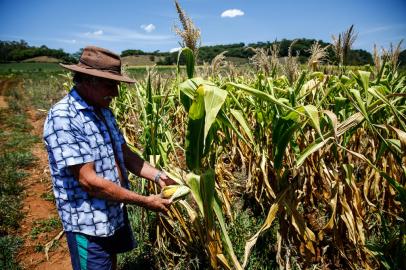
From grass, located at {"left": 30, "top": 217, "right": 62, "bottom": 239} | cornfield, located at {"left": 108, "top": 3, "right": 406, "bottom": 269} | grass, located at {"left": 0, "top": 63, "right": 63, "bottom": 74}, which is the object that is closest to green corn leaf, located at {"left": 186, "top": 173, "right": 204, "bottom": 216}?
cornfield, located at {"left": 108, "top": 3, "right": 406, "bottom": 269}

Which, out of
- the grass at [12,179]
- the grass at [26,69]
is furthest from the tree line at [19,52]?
the grass at [12,179]

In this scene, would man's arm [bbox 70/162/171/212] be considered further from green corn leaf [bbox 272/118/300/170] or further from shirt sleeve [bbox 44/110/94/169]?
green corn leaf [bbox 272/118/300/170]

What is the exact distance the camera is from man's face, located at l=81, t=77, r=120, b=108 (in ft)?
5.59

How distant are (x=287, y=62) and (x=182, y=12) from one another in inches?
A: 49.3

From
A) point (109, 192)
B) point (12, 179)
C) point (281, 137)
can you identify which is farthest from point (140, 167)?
point (12, 179)

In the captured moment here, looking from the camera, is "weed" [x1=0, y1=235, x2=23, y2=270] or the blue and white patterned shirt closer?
the blue and white patterned shirt

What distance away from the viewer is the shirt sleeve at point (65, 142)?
1.55 meters

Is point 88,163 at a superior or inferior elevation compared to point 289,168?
superior

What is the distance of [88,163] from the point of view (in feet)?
5.23

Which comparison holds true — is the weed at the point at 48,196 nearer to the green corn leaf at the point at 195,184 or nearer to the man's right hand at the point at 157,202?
the man's right hand at the point at 157,202

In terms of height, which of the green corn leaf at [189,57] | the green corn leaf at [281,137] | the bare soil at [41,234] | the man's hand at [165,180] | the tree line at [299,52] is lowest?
the bare soil at [41,234]

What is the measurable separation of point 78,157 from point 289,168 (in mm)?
1453

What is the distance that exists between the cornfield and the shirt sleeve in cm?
51

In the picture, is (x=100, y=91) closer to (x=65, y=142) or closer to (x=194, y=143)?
(x=65, y=142)
